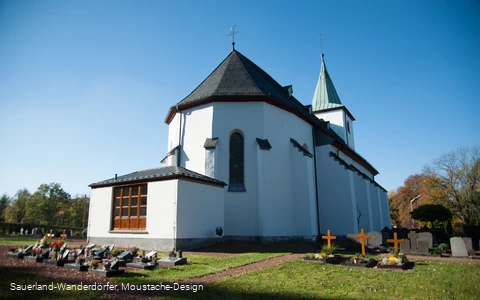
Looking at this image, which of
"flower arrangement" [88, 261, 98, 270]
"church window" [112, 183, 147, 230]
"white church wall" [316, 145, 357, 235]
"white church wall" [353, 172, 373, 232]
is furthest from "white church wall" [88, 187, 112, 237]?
"white church wall" [353, 172, 373, 232]

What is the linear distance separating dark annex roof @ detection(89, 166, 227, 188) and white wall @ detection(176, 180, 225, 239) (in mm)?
274

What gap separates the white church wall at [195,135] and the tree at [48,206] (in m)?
44.8

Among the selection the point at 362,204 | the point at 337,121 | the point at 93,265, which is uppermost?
the point at 337,121

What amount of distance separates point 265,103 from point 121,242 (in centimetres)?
1139

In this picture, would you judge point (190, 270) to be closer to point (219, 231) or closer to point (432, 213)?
point (219, 231)

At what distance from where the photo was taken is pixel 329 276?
8.08 m

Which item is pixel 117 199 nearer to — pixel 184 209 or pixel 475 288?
pixel 184 209

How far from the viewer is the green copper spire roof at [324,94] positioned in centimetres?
3647

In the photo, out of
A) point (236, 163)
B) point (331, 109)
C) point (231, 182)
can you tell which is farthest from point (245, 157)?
point (331, 109)

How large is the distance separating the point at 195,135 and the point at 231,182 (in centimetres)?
388

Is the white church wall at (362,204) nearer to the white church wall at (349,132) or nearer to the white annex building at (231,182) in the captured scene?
the white annex building at (231,182)

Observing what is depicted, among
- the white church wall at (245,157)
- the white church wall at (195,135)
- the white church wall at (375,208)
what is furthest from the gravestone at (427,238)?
the white church wall at (375,208)

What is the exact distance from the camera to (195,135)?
19.5 meters

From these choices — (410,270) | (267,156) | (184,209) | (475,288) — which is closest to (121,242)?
(184,209)
